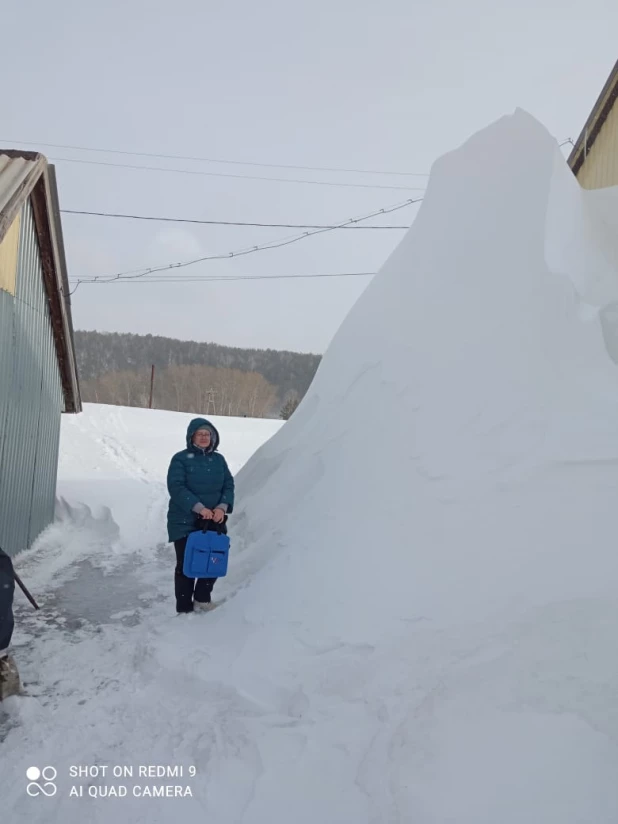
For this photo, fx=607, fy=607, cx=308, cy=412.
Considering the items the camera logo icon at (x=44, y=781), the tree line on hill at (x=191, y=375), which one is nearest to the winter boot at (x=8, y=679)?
the camera logo icon at (x=44, y=781)

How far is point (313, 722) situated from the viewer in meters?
3.16

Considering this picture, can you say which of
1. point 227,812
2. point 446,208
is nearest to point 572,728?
point 227,812

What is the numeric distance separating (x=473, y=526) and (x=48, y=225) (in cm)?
652

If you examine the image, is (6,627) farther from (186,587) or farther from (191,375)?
(191,375)

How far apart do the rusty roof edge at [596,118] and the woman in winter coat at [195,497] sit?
24.5 feet

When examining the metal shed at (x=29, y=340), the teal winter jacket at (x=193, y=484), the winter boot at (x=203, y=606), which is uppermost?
the metal shed at (x=29, y=340)

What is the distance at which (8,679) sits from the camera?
362 cm

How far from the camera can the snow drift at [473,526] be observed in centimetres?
265

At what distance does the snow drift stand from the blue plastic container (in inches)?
13.4

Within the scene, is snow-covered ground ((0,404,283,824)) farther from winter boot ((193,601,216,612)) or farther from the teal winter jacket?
the teal winter jacket

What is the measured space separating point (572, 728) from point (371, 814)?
934 millimetres

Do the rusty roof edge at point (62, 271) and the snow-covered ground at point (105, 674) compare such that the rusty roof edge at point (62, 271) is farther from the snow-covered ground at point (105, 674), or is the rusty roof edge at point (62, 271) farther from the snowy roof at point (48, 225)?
the snow-covered ground at point (105, 674)

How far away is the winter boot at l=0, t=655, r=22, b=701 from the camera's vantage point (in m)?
3.60

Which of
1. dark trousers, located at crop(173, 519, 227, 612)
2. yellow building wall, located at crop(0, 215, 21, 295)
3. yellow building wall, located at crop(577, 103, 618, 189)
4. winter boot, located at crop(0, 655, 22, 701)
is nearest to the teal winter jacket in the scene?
dark trousers, located at crop(173, 519, 227, 612)
